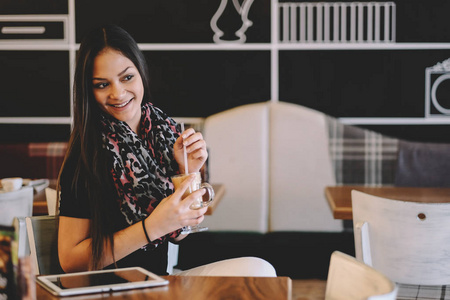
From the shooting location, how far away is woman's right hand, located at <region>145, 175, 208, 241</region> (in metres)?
1.39

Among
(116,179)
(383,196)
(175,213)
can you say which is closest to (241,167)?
(383,196)

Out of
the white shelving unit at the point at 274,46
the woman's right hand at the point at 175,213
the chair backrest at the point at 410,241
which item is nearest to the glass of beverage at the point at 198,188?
the woman's right hand at the point at 175,213

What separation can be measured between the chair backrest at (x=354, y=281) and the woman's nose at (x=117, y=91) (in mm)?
737

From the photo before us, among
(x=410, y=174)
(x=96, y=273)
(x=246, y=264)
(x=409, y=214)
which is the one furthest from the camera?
(x=410, y=174)

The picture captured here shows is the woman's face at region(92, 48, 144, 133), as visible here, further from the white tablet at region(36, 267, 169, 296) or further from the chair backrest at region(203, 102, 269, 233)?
the chair backrest at region(203, 102, 269, 233)

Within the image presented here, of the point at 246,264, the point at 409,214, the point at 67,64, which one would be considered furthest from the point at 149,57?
the point at 246,264

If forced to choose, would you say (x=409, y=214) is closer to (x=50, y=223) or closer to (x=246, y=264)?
(x=246, y=264)

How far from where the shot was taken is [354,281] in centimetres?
116

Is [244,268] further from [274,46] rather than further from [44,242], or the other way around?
[274,46]

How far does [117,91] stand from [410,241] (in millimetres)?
1074

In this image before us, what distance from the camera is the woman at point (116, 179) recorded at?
149cm

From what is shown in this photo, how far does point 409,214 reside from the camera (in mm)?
1965

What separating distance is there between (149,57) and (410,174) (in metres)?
1.83

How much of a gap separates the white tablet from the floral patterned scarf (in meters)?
0.34
